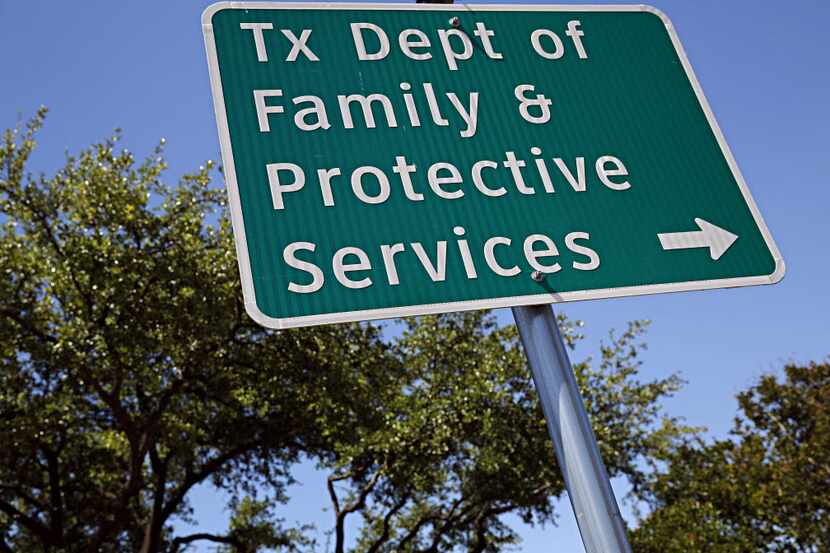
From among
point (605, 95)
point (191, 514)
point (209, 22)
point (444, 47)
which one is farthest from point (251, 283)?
point (191, 514)

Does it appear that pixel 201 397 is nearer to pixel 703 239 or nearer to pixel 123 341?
pixel 123 341

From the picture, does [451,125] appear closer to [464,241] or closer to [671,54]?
[464,241]

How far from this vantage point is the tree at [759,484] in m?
23.0

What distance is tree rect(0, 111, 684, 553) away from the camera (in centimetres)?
1298

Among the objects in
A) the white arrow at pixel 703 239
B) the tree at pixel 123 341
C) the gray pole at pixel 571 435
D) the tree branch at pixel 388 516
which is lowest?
the gray pole at pixel 571 435

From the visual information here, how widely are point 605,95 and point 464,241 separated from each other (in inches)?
29.3

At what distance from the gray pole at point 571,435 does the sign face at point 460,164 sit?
83 millimetres

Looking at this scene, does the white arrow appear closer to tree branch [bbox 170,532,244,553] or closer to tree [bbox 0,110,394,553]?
tree [bbox 0,110,394,553]

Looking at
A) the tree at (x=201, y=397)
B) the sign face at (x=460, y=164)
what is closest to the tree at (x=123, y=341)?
the tree at (x=201, y=397)

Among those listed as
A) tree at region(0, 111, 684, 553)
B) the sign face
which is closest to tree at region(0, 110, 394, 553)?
tree at region(0, 111, 684, 553)

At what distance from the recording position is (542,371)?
173 centimetres

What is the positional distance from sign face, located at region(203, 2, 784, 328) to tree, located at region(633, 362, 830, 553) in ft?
69.7

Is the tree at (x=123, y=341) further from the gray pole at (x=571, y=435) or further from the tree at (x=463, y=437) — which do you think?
the gray pole at (x=571, y=435)

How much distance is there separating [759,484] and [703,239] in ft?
94.8
